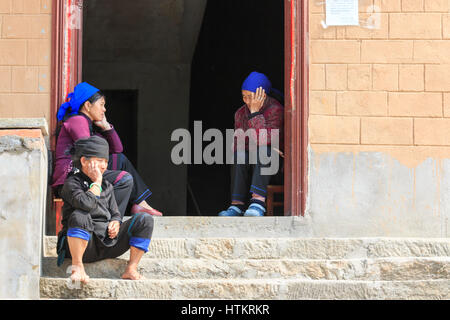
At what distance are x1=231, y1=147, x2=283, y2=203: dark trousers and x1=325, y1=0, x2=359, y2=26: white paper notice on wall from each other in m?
1.11

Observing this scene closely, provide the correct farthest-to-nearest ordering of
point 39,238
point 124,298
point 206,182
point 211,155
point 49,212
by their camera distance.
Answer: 1. point 206,182
2. point 211,155
3. point 49,212
4. point 39,238
5. point 124,298

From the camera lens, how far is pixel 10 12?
22.9 ft

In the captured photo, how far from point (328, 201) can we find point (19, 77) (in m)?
2.53

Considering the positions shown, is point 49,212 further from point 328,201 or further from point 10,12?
point 328,201

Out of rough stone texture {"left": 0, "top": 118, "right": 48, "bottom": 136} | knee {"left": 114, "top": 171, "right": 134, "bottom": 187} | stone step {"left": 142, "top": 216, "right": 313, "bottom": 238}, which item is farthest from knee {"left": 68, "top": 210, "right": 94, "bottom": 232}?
stone step {"left": 142, "top": 216, "right": 313, "bottom": 238}

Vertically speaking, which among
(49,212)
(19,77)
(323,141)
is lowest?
(49,212)

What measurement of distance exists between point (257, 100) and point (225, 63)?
367 cm

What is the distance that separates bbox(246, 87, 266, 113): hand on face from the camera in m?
7.29

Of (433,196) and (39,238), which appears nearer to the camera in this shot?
(39,238)

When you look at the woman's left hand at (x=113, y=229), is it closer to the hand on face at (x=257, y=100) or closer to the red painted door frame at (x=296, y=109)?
the red painted door frame at (x=296, y=109)

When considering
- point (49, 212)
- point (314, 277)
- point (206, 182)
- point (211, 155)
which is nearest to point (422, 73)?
point (314, 277)

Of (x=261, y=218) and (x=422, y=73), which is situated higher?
(x=422, y=73)

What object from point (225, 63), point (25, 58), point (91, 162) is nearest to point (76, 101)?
point (25, 58)

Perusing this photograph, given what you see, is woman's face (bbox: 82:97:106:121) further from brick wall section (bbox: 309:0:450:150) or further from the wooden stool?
brick wall section (bbox: 309:0:450:150)
